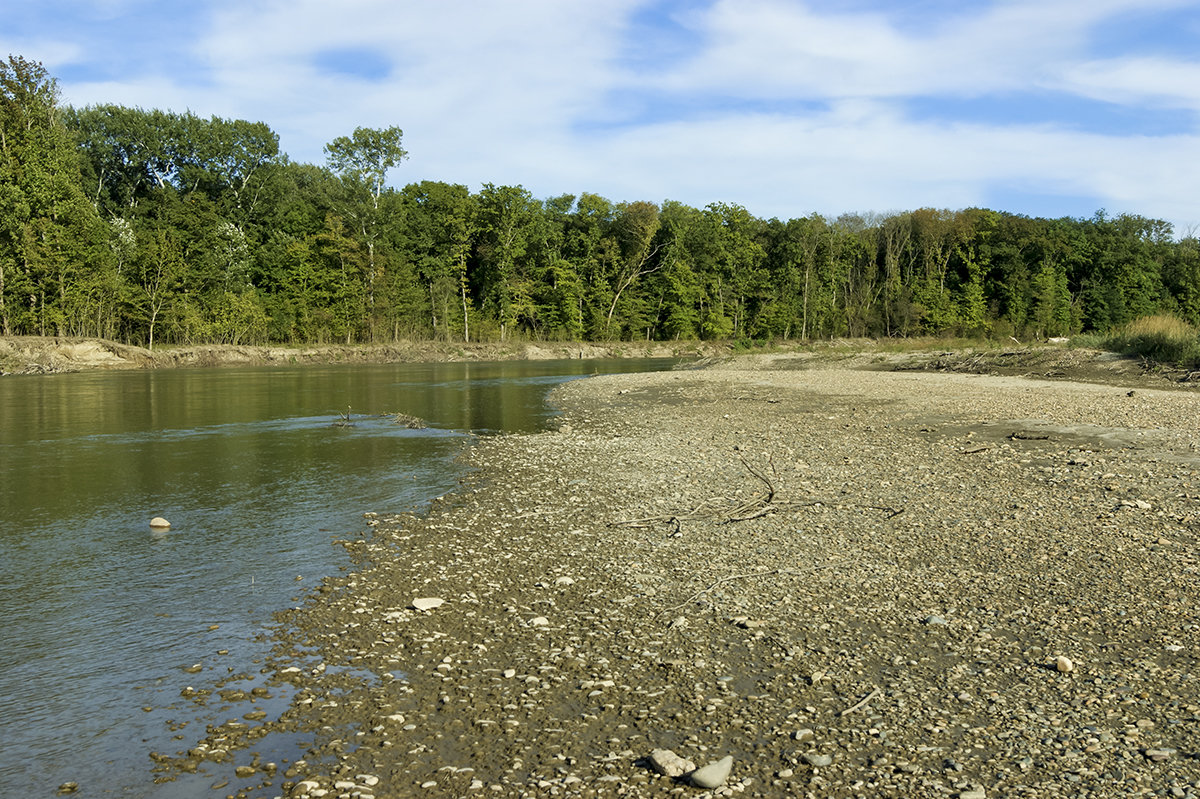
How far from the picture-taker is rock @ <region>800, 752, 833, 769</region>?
4.73 metres

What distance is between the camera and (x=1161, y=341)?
109ft

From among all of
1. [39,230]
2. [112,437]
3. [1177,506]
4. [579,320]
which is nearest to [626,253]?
[579,320]

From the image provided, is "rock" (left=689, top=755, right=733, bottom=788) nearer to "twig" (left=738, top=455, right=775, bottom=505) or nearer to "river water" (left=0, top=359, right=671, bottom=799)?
"river water" (left=0, top=359, right=671, bottom=799)

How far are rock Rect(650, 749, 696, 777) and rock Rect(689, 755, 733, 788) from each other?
80mm

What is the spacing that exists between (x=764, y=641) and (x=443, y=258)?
241 ft

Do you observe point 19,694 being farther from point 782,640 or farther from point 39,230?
point 39,230

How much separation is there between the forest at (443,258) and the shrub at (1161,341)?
1235 inches

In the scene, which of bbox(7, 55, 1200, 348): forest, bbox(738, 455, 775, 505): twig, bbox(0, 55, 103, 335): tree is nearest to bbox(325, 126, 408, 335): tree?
bbox(7, 55, 1200, 348): forest

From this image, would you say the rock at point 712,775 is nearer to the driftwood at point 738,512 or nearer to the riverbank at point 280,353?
the driftwood at point 738,512

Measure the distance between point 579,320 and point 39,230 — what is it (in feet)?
157

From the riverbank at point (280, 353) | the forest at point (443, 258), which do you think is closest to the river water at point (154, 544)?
the riverbank at point (280, 353)

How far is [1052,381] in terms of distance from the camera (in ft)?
103

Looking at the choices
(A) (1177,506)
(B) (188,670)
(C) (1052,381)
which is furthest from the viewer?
(C) (1052,381)

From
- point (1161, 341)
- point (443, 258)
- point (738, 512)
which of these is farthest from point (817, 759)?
point (443, 258)
